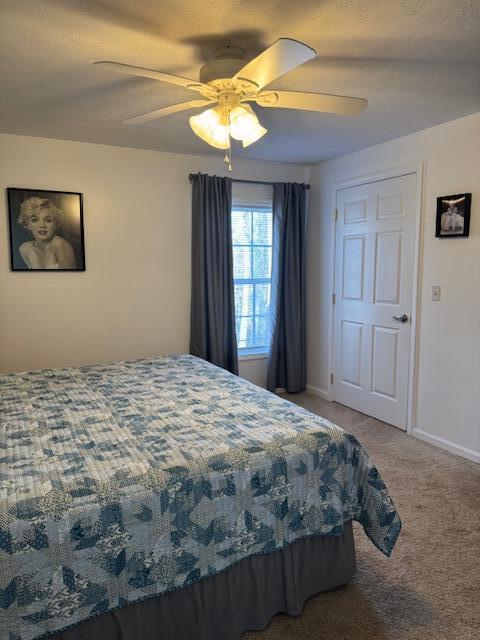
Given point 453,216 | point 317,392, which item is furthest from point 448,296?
point 317,392

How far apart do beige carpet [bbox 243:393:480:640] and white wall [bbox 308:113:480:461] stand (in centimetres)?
40

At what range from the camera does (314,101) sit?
1977 millimetres

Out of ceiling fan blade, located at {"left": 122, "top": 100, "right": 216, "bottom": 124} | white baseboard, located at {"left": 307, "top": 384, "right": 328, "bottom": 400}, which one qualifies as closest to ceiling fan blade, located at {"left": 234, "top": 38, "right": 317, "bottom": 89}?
ceiling fan blade, located at {"left": 122, "top": 100, "right": 216, "bottom": 124}

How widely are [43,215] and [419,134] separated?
9.68ft

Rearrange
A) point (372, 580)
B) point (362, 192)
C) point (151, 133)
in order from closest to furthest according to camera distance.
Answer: point (372, 580) → point (151, 133) → point (362, 192)

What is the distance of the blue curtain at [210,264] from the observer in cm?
403

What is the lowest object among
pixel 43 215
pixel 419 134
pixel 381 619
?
pixel 381 619

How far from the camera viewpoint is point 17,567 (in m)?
1.28

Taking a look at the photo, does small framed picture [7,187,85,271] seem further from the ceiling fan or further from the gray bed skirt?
the gray bed skirt

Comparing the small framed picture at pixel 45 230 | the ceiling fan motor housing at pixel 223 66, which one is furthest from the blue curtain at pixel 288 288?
the ceiling fan motor housing at pixel 223 66

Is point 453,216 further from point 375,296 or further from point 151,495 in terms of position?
point 151,495

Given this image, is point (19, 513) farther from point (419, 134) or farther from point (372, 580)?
point (419, 134)

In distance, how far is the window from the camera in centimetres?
438

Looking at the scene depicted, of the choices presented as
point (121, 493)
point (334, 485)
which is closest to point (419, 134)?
point (334, 485)
